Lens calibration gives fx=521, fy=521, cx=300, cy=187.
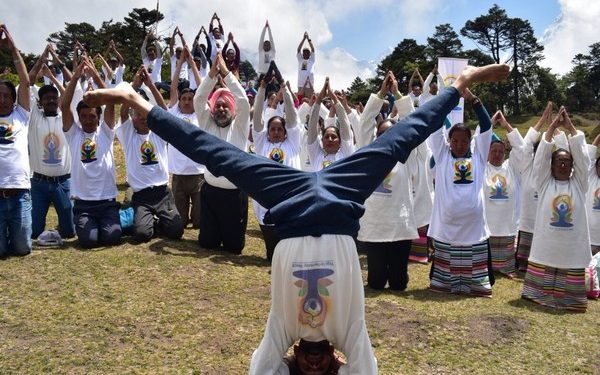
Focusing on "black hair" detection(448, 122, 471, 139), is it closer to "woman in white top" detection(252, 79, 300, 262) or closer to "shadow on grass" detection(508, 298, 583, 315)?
"shadow on grass" detection(508, 298, 583, 315)

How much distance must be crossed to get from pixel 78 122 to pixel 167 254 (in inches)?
90.1

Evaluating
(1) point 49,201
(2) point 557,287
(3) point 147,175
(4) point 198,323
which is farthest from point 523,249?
(1) point 49,201

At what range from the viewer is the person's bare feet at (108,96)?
2.76m

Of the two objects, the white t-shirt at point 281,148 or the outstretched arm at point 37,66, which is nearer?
the outstretched arm at point 37,66

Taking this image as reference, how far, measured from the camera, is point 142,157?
7.46 meters

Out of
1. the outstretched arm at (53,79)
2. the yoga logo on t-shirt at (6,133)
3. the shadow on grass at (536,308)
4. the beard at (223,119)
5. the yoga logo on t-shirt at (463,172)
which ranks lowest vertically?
the shadow on grass at (536,308)

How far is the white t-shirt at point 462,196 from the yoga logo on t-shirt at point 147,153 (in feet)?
13.0

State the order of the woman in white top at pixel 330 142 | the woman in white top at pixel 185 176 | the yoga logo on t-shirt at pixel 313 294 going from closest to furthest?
the yoga logo on t-shirt at pixel 313 294 < the woman in white top at pixel 330 142 < the woman in white top at pixel 185 176

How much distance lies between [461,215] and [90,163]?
493 cm

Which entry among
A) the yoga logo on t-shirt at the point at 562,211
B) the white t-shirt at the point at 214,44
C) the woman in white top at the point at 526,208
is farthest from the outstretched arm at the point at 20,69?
the white t-shirt at the point at 214,44

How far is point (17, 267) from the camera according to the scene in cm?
610

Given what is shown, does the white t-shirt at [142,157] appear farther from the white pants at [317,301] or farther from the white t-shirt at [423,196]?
the white pants at [317,301]

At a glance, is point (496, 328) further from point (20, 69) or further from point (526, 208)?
point (20, 69)

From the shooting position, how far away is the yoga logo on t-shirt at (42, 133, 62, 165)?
7.29m
